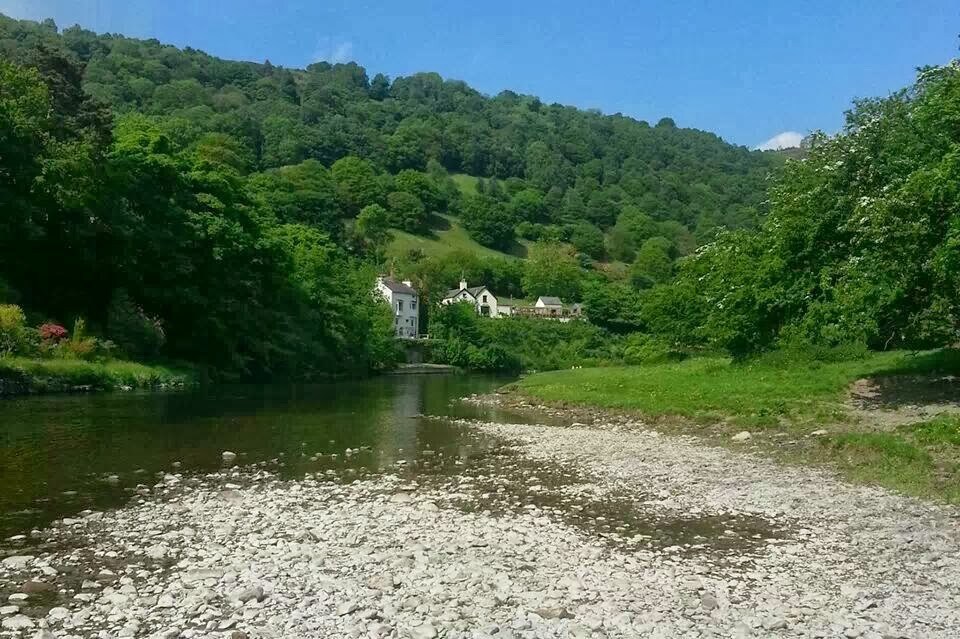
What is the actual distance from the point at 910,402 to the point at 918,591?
17.7 meters

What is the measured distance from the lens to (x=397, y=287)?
13400cm

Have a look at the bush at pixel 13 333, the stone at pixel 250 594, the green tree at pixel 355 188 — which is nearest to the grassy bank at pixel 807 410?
the stone at pixel 250 594

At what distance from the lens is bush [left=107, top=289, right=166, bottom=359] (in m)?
47.6

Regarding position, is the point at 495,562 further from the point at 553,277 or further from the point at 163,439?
the point at 553,277

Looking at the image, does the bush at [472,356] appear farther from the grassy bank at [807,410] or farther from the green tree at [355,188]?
the green tree at [355,188]

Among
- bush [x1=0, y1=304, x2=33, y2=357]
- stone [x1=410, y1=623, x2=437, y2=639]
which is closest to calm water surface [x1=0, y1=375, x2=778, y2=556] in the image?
stone [x1=410, y1=623, x2=437, y2=639]

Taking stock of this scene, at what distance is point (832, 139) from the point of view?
31.7 metres

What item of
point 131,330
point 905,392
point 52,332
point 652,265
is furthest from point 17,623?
point 652,265

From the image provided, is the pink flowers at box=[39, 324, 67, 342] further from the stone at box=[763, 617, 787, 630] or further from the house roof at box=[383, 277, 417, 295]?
the house roof at box=[383, 277, 417, 295]

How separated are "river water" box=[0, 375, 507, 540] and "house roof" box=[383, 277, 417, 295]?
300 ft

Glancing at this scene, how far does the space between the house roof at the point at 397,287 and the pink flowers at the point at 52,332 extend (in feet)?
289

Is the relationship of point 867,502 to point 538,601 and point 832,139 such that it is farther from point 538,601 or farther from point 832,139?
point 832,139

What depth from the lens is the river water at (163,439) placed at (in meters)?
14.8

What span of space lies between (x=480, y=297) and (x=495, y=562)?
147 metres
